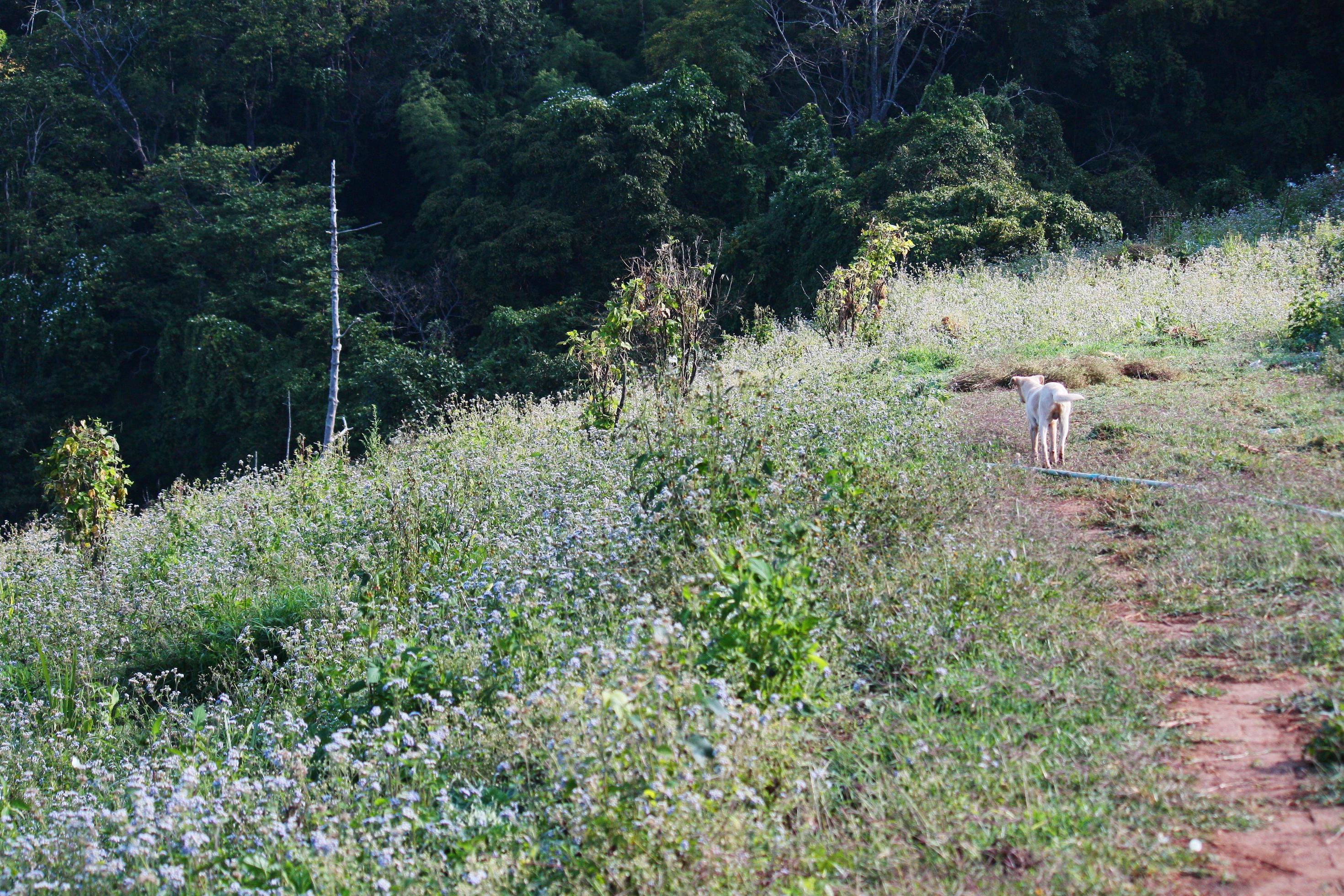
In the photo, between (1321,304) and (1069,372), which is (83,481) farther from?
(1321,304)

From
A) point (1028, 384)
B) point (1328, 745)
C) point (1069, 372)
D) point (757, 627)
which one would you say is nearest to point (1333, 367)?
point (1069, 372)

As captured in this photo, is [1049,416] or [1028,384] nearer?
[1049,416]

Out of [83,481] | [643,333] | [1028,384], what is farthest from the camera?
[643,333]

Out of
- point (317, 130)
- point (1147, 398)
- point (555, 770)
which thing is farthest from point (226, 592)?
point (317, 130)

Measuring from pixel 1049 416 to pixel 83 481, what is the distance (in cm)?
830

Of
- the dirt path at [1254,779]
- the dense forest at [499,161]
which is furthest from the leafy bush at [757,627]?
the dense forest at [499,161]

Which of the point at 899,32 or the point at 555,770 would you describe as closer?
the point at 555,770

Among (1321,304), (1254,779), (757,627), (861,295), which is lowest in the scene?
(1254,779)

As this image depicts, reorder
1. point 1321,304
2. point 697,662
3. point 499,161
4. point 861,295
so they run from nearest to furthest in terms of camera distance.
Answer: point 697,662 < point 1321,304 < point 861,295 < point 499,161

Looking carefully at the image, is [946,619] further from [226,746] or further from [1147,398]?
[1147,398]

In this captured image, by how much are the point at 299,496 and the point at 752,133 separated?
21.1m

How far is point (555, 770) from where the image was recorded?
9.50 ft

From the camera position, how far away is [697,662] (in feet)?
10.7

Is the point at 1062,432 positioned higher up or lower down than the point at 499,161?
lower down
